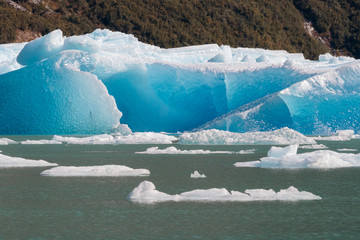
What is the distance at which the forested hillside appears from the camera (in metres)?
36.2

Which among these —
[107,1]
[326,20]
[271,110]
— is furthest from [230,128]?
[326,20]

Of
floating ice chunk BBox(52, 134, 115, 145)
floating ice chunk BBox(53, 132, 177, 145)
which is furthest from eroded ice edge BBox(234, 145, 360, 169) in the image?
floating ice chunk BBox(52, 134, 115, 145)

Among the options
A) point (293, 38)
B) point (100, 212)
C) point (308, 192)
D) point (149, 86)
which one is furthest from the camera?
point (293, 38)

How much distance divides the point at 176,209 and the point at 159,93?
12.6 meters

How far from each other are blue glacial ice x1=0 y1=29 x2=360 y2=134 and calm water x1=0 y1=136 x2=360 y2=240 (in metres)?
7.75

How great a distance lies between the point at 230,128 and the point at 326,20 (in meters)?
40.1

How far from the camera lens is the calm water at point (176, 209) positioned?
445 cm

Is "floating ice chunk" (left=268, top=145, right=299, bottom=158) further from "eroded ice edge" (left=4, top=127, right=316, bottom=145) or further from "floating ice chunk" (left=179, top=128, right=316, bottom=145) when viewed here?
"floating ice chunk" (left=179, top=128, right=316, bottom=145)

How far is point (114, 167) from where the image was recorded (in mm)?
7789

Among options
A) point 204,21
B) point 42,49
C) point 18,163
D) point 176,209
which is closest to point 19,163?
point 18,163

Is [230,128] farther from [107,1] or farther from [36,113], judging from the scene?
[107,1]

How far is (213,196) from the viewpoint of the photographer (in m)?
5.79

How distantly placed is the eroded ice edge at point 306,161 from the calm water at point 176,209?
0.27m

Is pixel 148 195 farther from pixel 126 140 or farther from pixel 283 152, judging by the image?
pixel 126 140
